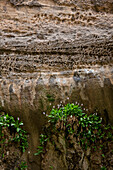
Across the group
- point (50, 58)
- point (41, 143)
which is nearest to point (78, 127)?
point (41, 143)

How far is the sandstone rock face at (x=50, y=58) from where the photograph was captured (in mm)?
3727

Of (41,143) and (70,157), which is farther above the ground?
(41,143)

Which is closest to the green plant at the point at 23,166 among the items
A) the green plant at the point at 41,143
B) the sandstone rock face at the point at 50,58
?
the sandstone rock face at the point at 50,58

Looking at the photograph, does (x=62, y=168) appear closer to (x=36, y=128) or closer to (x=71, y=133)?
(x=71, y=133)

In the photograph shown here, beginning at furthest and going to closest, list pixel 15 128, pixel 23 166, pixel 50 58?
pixel 50 58
pixel 15 128
pixel 23 166

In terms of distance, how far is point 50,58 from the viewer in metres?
Answer: 3.95

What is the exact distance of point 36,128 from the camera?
12.1 ft

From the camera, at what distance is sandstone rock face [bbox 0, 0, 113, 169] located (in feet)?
12.2

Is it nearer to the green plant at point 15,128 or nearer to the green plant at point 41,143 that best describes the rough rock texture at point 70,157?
the green plant at point 41,143

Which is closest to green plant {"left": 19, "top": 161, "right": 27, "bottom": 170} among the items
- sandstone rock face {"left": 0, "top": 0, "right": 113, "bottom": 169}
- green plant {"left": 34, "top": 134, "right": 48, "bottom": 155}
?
A: sandstone rock face {"left": 0, "top": 0, "right": 113, "bottom": 169}

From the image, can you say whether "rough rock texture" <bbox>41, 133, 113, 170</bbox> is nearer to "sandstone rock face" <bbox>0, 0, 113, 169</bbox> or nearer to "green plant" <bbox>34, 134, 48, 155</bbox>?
"green plant" <bbox>34, 134, 48, 155</bbox>

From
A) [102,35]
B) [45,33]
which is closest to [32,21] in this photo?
[45,33]

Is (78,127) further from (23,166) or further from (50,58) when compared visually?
(50,58)

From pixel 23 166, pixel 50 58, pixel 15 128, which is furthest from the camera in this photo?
pixel 50 58
